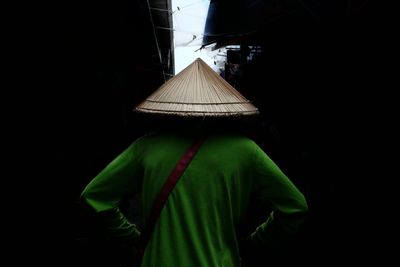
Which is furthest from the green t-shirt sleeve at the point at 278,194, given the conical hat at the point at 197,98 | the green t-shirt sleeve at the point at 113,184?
the green t-shirt sleeve at the point at 113,184

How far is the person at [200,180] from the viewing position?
5.45 feet

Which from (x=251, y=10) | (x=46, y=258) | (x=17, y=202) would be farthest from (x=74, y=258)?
(x=251, y=10)

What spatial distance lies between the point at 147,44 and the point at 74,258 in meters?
6.54

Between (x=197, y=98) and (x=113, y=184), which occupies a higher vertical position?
(x=197, y=98)

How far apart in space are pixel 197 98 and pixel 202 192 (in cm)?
54

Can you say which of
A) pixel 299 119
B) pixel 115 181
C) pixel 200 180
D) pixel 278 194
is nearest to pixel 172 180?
pixel 200 180

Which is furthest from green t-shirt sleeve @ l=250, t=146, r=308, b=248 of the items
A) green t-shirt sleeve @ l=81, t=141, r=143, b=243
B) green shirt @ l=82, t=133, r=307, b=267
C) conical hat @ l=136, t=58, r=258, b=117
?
green t-shirt sleeve @ l=81, t=141, r=143, b=243

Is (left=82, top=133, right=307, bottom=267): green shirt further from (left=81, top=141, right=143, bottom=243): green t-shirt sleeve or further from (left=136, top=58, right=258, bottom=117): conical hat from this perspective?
(left=136, top=58, right=258, bottom=117): conical hat

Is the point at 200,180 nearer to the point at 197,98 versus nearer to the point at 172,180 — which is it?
the point at 172,180

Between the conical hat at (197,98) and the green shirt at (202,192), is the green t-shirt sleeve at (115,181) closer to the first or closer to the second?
the green shirt at (202,192)

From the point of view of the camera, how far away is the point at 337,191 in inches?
129

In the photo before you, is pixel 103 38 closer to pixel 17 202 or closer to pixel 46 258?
pixel 17 202

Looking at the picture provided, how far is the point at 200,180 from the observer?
5.45 ft

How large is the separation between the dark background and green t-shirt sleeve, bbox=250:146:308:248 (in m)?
0.35
